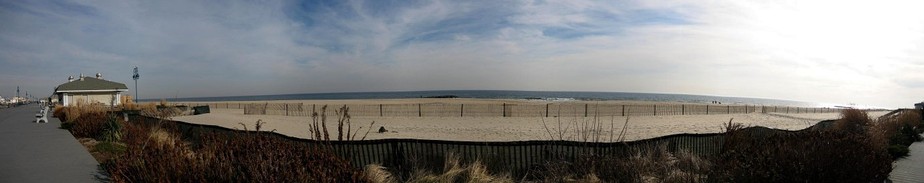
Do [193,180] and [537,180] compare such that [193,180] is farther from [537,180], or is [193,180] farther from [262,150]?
[537,180]

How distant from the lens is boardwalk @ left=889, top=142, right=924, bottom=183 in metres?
7.82

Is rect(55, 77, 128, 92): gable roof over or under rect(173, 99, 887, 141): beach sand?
over

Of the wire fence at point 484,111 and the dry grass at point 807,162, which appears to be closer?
the dry grass at point 807,162

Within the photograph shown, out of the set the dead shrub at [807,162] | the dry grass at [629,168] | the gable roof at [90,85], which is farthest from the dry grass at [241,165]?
the gable roof at [90,85]

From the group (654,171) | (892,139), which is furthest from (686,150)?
(892,139)

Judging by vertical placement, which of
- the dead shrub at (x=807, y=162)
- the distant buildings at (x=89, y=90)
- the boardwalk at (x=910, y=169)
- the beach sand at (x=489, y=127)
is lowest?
the beach sand at (x=489, y=127)

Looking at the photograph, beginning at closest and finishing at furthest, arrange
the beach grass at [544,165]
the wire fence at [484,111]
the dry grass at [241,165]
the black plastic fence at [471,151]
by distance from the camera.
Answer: the dry grass at [241,165], the beach grass at [544,165], the black plastic fence at [471,151], the wire fence at [484,111]

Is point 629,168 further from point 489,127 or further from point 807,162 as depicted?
point 489,127

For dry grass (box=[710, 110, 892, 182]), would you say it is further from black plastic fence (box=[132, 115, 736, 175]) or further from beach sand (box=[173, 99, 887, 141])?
beach sand (box=[173, 99, 887, 141])

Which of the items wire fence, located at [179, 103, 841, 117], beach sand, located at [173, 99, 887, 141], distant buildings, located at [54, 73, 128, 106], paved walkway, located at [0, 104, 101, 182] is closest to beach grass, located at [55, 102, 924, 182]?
paved walkway, located at [0, 104, 101, 182]

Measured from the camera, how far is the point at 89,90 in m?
41.0

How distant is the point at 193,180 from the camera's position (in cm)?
505

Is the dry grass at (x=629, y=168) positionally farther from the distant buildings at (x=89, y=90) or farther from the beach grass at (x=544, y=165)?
the distant buildings at (x=89, y=90)

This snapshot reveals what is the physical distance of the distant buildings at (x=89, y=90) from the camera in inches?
1578
